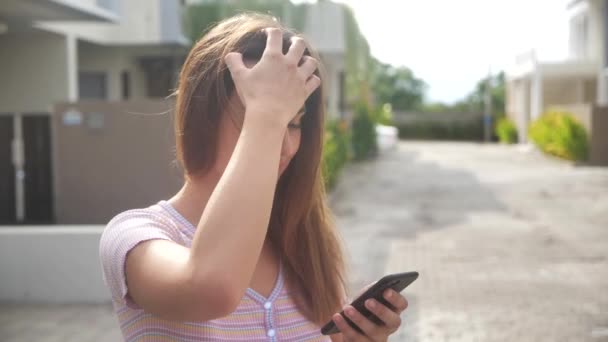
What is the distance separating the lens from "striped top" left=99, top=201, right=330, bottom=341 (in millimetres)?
1321

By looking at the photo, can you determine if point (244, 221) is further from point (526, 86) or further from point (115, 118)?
point (526, 86)

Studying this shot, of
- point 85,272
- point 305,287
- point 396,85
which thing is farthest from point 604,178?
point 396,85

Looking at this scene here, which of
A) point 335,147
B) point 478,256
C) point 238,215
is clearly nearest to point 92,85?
point 335,147

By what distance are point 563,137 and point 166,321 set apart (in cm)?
2172

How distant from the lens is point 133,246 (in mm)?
1281

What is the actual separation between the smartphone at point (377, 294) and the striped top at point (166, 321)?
7cm

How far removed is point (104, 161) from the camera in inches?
346

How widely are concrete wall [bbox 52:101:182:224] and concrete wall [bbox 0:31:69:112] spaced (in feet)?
21.1

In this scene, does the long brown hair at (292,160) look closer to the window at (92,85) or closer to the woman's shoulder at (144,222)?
the woman's shoulder at (144,222)

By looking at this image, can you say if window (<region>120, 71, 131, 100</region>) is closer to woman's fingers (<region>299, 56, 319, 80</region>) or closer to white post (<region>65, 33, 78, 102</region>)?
white post (<region>65, 33, 78, 102</region>)

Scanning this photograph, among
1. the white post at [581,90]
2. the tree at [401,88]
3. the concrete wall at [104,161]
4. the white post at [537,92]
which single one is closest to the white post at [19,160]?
the concrete wall at [104,161]

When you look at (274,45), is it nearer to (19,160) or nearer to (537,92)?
(19,160)

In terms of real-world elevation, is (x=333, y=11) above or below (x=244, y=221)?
above

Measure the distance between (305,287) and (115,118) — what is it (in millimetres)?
7327
